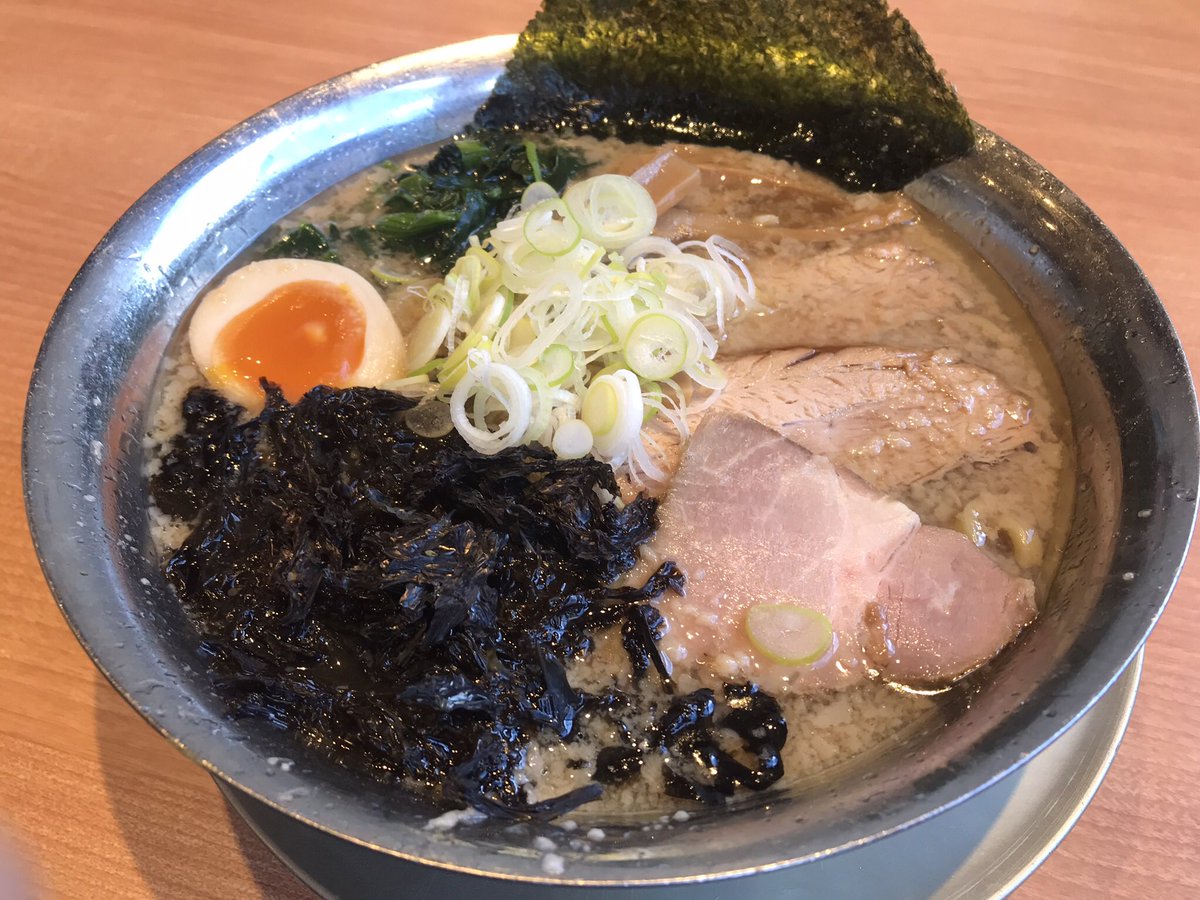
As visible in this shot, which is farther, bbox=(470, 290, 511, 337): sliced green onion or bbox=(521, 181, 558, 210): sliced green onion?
bbox=(521, 181, 558, 210): sliced green onion

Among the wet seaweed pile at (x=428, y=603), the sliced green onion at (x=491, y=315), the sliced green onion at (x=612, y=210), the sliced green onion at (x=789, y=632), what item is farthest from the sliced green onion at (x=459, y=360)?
the sliced green onion at (x=789, y=632)

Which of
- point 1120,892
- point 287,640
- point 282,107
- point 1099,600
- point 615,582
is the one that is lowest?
point 1120,892

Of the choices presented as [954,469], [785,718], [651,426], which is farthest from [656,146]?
[785,718]

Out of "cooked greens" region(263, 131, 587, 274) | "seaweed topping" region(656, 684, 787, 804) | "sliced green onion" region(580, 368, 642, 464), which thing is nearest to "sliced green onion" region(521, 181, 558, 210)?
"cooked greens" region(263, 131, 587, 274)

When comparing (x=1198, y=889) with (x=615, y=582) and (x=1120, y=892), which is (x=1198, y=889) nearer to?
(x=1120, y=892)

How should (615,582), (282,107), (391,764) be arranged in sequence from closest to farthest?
(391,764) → (615,582) → (282,107)

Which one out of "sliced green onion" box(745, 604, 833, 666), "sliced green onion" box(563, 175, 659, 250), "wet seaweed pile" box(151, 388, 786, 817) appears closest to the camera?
"wet seaweed pile" box(151, 388, 786, 817)

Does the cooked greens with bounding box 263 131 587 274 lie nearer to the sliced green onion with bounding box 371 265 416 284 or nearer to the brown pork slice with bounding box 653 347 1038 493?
the sliced green onion with bounding box 371 265 416 284
